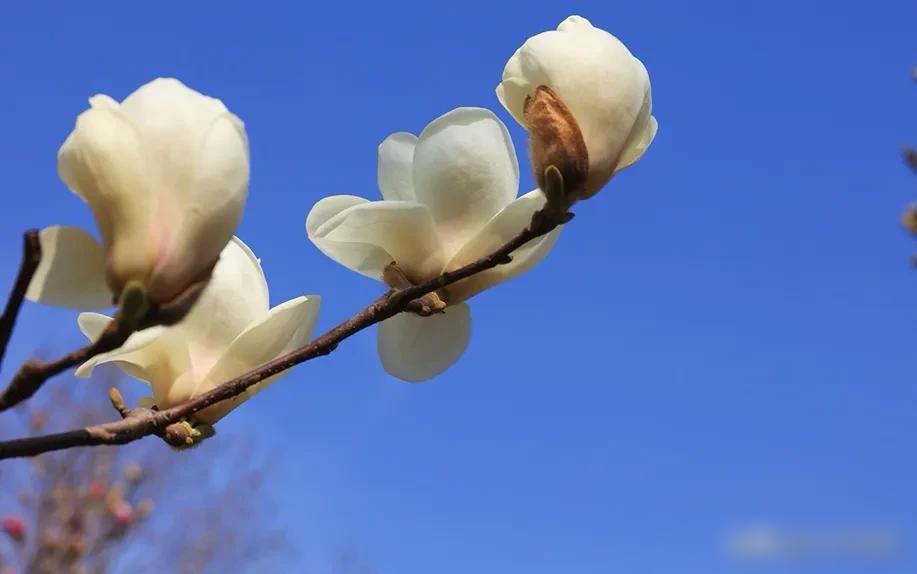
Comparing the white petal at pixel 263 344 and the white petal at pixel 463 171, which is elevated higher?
the white petal at pixel 463 171

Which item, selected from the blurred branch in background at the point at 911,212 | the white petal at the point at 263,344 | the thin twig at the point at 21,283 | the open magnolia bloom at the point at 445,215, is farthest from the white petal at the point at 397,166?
the blurred branch in background at the point at 911,212

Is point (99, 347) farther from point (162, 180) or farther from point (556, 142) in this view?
point (556, 142)

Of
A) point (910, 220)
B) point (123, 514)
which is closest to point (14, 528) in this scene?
point (123, 514)

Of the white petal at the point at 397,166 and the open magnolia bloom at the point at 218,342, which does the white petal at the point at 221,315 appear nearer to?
the open magnolia bloom at the point at 218,342

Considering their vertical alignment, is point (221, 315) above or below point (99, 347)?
above

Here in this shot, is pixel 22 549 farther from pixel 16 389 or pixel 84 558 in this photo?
pixel 16 389

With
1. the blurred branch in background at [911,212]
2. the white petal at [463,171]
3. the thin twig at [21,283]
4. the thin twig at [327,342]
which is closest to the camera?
the thin twig at [21,283]

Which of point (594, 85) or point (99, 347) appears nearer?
point (99, 347)
